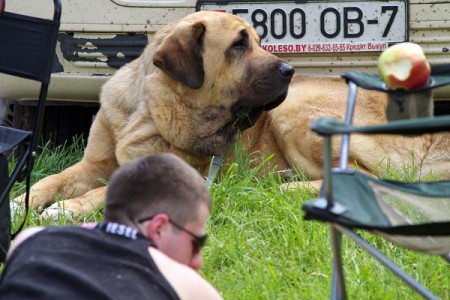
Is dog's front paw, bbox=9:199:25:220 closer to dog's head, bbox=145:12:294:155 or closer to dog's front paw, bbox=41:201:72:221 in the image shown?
dog's front paw, bbox=41:201:72:221

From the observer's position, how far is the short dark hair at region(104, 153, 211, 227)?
7.63 feet

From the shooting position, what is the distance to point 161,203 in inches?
91.6

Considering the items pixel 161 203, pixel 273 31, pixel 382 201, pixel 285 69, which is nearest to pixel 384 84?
pixel 382 201

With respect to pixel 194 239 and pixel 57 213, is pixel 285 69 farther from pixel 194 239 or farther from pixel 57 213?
pixel 194 239

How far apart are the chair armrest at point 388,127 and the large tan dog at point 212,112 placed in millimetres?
1990

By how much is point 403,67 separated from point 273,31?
1888 millimetres

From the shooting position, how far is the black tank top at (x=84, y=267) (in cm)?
211

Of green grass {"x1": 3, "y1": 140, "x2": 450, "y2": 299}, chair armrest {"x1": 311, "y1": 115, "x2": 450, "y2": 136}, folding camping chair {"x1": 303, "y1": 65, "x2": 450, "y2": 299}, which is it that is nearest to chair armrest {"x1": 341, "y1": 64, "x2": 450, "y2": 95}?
folding camping chair {"x1": 303, "y1": 65, "x2": 450, "y2": 299}

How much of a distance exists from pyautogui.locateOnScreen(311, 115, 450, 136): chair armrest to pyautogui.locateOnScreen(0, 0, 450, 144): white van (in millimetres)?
2219

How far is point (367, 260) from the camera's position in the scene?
335 cm

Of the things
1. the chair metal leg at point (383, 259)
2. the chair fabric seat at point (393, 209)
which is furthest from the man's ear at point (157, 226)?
the chair metal leg at point (383, 259)

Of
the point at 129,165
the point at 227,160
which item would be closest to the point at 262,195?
the point at 227,160

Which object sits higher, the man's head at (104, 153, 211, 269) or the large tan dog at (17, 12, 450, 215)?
the large tan dog at (17, 12, 450, 215)

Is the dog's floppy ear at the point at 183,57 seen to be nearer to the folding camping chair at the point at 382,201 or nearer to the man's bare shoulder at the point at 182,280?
the folding camping chair at the point at 382,201
